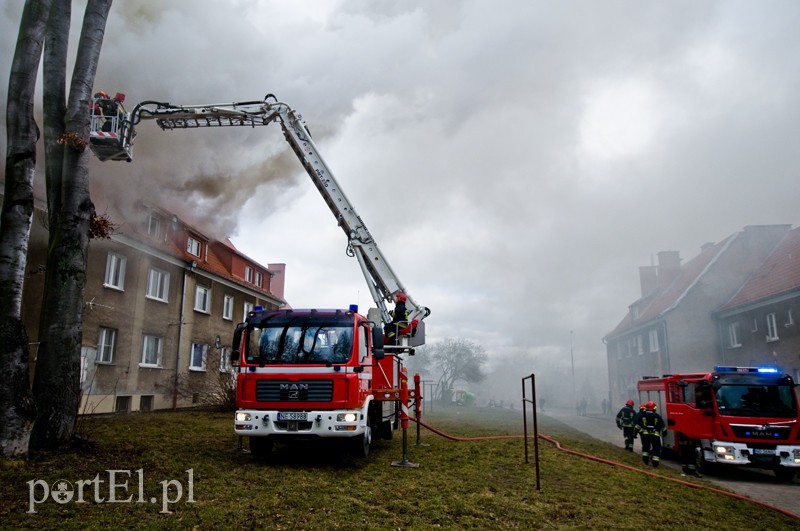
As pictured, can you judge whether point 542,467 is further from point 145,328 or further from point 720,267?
point 720,267

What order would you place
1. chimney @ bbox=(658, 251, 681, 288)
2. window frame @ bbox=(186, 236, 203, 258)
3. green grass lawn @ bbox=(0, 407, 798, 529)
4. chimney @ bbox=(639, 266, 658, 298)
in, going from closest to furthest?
green grass lawn @ bbox=(0, 407, 798, 529), window frame @ bbox=(186, 236, 203, 258), chimney @ bbox=(658, 251, 681, 288), chimney @ bbox=(639, 266, 658, 298)

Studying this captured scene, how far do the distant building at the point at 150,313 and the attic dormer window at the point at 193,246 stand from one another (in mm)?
44

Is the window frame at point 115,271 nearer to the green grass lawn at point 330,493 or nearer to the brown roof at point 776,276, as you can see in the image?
the green grass lawn at point 330,493

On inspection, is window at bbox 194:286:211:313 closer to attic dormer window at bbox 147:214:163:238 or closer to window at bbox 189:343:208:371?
window at bbox 189:343:208:371

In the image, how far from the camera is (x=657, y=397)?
14.4m

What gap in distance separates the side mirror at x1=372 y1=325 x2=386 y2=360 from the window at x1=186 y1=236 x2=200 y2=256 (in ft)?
51.8

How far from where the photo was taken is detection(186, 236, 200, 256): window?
22547mm

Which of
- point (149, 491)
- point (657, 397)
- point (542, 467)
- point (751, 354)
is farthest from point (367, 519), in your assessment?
point (751, 354)

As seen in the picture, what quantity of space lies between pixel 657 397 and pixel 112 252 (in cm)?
1714

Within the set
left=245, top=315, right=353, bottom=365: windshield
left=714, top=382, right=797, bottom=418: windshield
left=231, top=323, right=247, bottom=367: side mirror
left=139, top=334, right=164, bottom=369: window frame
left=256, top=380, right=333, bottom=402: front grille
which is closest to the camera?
left=256, top=380, right=333, bottom=402: front grille

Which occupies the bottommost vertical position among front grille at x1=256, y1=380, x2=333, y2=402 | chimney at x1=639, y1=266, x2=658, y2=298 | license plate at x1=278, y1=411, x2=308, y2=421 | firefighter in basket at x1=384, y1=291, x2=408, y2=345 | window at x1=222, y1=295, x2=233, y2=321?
license plate at x1=278, y1=411, x2=308, y2=421

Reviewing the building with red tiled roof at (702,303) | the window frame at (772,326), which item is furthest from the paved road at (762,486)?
the building with red tiled roof at (702,303)

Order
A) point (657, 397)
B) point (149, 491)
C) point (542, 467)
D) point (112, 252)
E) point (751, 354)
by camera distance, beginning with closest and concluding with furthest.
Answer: point (149, 491) → point (542, 467) → point (657, 397) → point (112, 252) → point (751, 354)

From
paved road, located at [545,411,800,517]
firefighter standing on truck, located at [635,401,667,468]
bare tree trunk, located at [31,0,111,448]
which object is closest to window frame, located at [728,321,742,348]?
paved road, located at [545,411,800,517]
